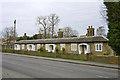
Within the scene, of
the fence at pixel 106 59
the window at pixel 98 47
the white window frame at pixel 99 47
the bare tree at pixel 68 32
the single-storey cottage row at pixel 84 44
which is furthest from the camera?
the bare tree at pixel 68 32

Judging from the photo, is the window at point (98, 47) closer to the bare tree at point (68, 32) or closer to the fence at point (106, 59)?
the fence at point (106, 59)

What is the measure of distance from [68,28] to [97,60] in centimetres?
5414

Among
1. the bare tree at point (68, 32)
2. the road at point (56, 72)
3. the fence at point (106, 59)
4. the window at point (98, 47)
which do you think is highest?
the bare tree at point (68, 32)

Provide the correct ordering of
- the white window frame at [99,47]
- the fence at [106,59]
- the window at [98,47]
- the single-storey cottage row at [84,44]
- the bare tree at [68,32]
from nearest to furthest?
1. the fence at [106,59]
2. the single-storey cottage row at [84,44]
3. the white window frame at [99,47]
4. the window at [98,47]
5. the bare tree at [68,32]

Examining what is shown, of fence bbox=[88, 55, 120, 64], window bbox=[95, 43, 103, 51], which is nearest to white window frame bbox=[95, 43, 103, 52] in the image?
window bbox=[95, 43, 103, 51]

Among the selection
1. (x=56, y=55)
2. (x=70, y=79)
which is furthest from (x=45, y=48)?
(x=70, y=79)

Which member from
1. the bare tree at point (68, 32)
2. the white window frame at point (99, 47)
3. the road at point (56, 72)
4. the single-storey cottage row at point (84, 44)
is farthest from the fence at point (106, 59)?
the bare tree at point (68, 32)

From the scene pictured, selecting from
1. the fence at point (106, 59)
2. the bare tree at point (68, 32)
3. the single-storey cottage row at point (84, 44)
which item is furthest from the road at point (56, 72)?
the bare tree at point (68, 32)

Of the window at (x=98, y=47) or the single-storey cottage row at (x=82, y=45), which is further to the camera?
the window at (x=98, y=47)

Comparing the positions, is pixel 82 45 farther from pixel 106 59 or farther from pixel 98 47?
pixel 106 59

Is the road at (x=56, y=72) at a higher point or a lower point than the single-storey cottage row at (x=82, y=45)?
lower

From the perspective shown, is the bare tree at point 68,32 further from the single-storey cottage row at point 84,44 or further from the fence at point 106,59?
the fence at point 106,59

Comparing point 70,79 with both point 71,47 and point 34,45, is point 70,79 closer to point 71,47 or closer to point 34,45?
point 71,47

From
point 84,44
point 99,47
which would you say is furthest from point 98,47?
point 84,44
